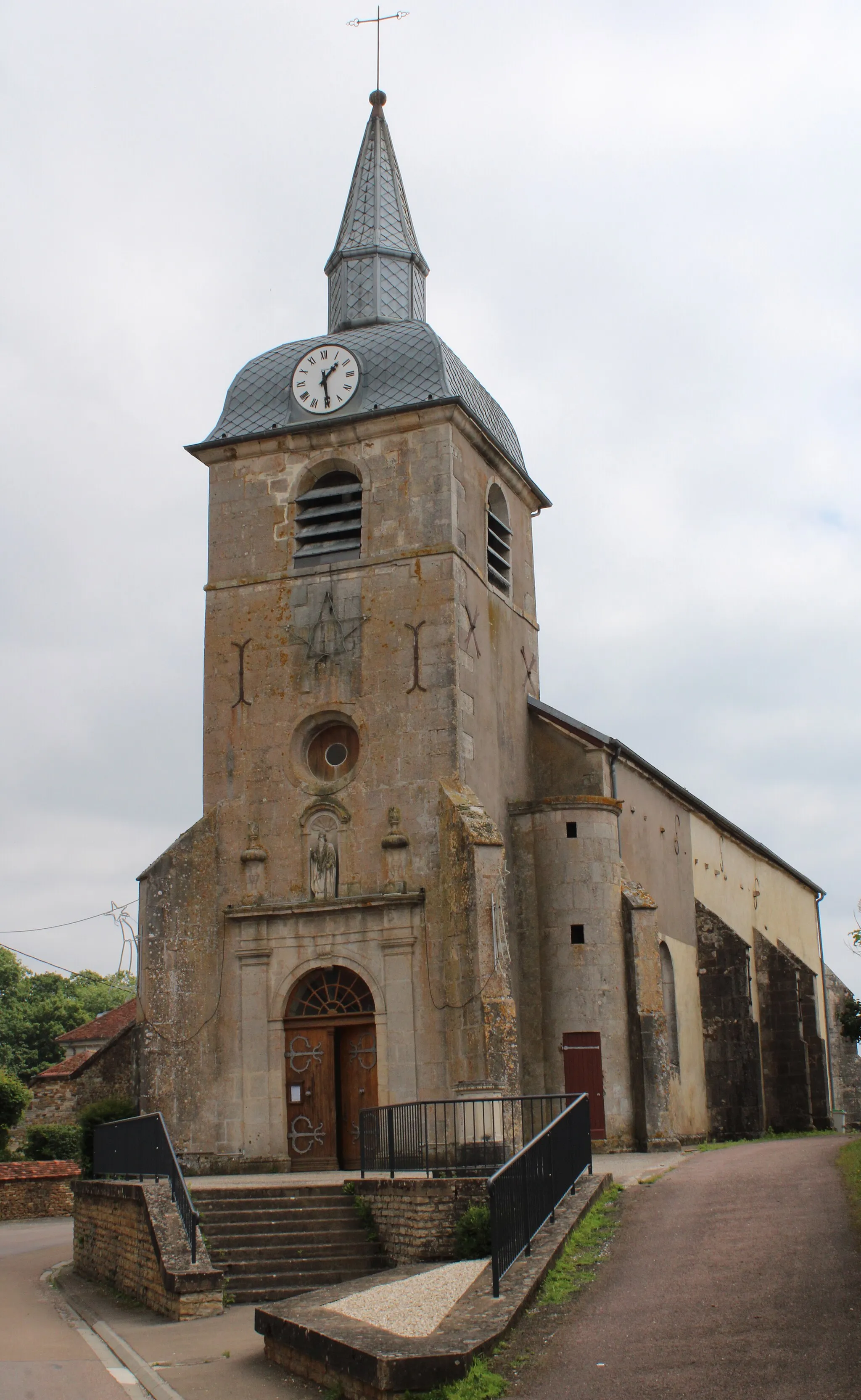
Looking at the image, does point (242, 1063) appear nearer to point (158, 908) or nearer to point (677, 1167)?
point (158, 908)

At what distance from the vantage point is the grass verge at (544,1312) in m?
8.64

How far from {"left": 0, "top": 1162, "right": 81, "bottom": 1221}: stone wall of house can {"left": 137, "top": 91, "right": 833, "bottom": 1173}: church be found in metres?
7.45

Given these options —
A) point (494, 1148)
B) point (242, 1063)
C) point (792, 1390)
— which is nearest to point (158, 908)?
point (242, 1063)

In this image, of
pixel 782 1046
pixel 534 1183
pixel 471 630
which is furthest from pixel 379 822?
pixel 782 1046

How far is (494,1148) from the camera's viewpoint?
17391 millimetres

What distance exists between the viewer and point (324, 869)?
2194 centimetres

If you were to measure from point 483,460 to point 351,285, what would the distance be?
17.0ft

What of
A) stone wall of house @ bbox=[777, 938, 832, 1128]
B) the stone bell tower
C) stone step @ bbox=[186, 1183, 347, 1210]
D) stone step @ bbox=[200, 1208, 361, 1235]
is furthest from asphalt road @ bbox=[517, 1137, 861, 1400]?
stone wall of house @ bbox=[777, 938, 832, 1128]

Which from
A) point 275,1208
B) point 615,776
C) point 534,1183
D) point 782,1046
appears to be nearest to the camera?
point 534,1183

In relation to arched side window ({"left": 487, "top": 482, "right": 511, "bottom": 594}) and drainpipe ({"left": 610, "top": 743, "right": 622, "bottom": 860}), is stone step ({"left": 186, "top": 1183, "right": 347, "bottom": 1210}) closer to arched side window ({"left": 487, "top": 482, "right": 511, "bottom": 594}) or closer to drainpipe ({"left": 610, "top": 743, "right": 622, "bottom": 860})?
drainpipe ({"left": 610, "top": 743, "right": 622, "bottom": 860})

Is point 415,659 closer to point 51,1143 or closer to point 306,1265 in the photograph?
point 306,1265

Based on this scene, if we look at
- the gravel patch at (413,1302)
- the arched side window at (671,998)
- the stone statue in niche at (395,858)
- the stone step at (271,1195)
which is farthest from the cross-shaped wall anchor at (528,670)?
the gravel patch at (413,1302)

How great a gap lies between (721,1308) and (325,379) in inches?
704

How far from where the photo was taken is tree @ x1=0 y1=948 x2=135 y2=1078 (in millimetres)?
65625
